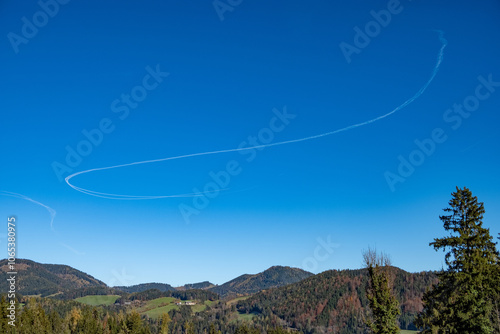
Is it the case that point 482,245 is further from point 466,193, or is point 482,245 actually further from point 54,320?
point 54,320

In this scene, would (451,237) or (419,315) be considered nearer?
(451,237)

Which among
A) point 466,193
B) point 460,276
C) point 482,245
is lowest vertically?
point 460,276

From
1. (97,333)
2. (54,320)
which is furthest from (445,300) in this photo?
(54,320)
